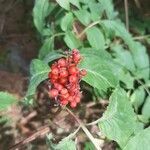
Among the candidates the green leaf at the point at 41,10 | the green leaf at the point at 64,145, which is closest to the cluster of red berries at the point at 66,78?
the green leaf at the point at 64,145

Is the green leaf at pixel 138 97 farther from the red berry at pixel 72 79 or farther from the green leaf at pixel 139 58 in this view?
the red berry at pixel 72 79

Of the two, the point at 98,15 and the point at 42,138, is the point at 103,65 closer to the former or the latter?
the point at 98,15

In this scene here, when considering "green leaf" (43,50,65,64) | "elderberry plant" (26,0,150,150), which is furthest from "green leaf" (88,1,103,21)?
"green leaf" (43,50,65,64)

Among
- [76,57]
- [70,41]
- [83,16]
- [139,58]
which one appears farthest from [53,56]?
[139,58]

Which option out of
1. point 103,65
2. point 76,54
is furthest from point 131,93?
point 76,54

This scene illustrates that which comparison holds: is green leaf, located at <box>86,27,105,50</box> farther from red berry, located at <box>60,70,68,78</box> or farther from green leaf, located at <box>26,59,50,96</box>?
red berry, located at <box>60,70,68,78</box>

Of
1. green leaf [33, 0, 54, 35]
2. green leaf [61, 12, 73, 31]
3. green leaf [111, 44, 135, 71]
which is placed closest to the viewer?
green leaf [33, 0, 54, 35]
